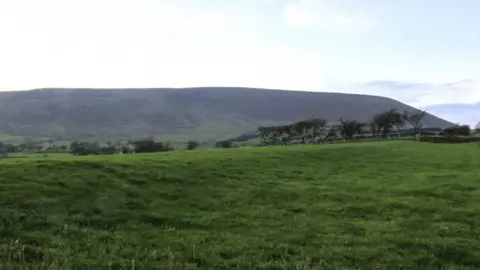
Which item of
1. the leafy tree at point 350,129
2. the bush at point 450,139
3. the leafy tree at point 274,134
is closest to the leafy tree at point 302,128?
the leafy tree at point 274,134

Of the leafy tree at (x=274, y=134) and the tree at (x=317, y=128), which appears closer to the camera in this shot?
the leafy tree at (x=274, y=134)

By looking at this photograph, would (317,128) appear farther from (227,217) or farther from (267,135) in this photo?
(227,217)

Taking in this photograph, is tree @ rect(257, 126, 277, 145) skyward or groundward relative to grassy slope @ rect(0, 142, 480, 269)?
skyward

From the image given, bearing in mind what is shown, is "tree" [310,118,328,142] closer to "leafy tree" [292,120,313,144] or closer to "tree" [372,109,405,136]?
"leafy tree" [292,120,313,144]

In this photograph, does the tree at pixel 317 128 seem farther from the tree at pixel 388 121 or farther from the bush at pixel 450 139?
the bush at pixel 450 139

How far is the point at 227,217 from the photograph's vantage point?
83.7 ft

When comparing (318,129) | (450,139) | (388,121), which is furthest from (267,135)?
(450,139)

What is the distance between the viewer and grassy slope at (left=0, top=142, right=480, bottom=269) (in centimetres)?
1895

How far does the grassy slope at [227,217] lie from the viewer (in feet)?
62.2

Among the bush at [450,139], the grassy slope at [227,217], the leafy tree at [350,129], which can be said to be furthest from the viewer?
the leafy tree at [350,129]

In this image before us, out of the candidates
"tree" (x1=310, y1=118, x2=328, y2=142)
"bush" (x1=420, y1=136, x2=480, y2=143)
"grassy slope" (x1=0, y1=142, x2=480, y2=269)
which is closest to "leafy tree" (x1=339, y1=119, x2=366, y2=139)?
"tree" (x1=310, y1=118, x2=328, y2=142)

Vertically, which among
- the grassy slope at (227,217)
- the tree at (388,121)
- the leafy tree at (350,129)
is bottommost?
the grassy slope at (227,217)

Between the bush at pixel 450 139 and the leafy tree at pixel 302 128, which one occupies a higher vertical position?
the leafy tree at pixel 302 128

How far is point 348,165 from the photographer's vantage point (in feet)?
157
